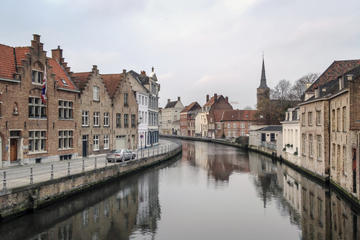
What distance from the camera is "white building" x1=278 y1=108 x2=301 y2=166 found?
3138cm

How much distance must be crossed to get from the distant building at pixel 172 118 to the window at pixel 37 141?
93161 mm

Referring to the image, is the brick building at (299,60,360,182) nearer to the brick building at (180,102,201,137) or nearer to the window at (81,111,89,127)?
the window at (81,111,89,127)

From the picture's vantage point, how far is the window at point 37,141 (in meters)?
24.3

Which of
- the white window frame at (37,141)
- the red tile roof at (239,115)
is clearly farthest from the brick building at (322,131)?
the red tile roof at (239,115)

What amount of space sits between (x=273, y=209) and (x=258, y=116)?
4896 cm

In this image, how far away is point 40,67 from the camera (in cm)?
2514

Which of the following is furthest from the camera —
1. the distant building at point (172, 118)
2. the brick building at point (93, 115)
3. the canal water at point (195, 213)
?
the distant building at point (172, 118)

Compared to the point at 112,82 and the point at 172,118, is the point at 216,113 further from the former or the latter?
the point at 112,82

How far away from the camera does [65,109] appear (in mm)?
28266

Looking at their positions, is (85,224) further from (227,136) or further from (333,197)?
(227,136)

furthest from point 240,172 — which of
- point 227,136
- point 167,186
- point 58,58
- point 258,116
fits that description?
point 227,136

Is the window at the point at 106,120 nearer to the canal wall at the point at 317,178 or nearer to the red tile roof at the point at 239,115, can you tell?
the canal wall at the point at 317,178

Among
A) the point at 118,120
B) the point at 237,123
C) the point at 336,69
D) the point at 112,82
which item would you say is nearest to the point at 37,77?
the point at 118,120

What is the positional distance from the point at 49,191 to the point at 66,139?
12.5 meters
